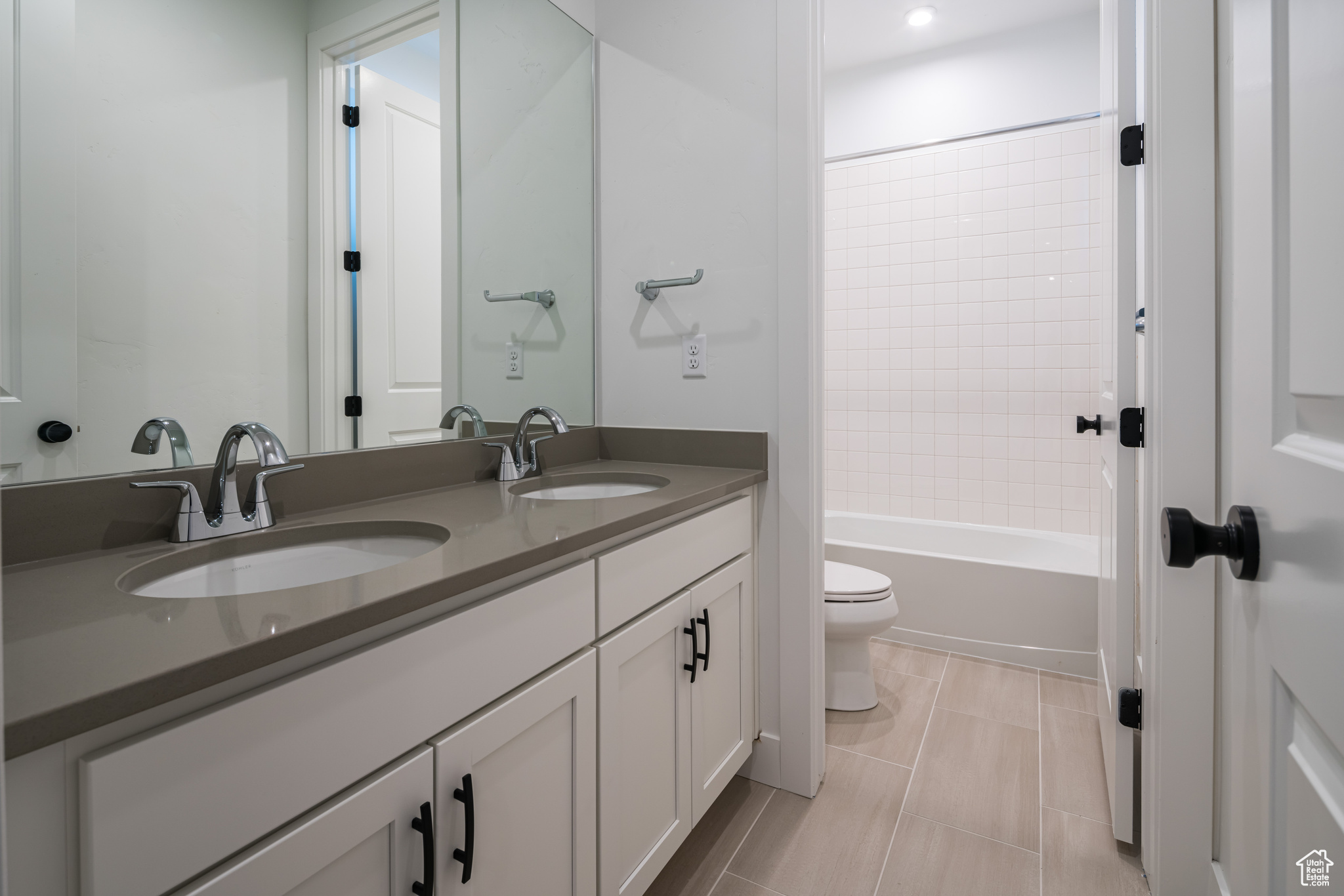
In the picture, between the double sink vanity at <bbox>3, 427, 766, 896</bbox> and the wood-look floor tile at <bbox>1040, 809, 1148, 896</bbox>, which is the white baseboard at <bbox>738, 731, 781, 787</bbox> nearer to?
the double sink vanity at <bbox>3, 427, 766, 896</bbox>

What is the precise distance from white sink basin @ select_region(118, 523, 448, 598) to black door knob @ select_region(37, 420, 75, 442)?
0.76 feet

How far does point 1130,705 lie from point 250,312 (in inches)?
72.7

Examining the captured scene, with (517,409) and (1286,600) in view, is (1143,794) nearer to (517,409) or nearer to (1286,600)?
(1286,600)

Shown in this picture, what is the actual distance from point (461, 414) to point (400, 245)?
39cm

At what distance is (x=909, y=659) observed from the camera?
2.50 metres

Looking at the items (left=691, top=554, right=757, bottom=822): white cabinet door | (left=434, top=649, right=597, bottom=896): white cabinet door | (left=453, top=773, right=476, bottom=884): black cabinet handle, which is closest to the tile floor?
(left=691, top=554, right=757, bottom=822): white cabinet door

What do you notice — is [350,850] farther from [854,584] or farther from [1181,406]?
[854,584]

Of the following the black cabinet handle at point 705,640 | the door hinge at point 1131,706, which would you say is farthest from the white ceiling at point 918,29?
the door hinge at point 1131,706

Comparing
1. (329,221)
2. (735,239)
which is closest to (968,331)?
(735,239)

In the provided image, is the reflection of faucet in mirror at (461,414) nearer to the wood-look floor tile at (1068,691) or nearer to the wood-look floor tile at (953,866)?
the wood-look floor tile at (953,866)

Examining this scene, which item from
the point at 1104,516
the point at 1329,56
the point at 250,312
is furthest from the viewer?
the point at 1104,516

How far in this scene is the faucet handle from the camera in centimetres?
93

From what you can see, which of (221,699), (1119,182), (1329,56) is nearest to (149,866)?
(221,699)

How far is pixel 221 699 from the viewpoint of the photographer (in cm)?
56
